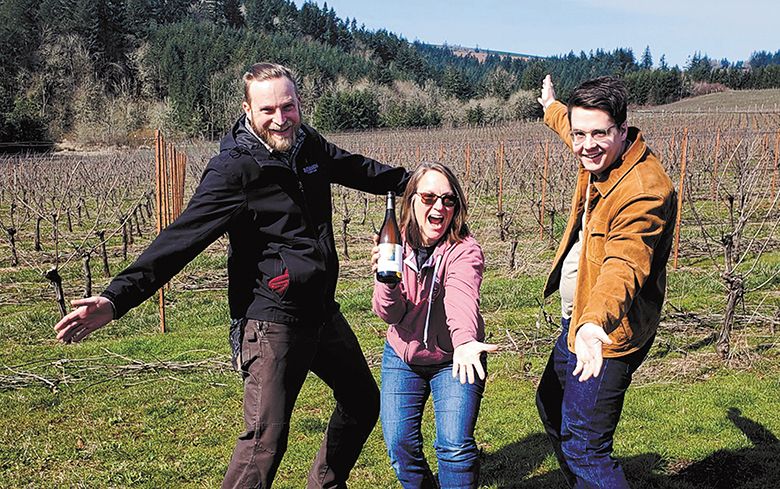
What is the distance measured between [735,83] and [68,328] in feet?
301

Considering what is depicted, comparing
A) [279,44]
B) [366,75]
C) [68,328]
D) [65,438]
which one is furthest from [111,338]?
[279,44]

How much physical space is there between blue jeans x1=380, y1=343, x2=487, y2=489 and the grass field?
1166mm

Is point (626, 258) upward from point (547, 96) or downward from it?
downward

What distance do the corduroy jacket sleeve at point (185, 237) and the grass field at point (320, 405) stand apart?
1.91 metres

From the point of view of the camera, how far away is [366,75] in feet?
273

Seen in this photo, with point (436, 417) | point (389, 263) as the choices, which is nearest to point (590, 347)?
point (436, 417)

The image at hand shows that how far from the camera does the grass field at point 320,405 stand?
4.12 m

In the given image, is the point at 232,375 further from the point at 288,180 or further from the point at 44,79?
the point at 44,79

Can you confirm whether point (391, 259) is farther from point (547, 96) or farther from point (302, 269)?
point (547, 96)

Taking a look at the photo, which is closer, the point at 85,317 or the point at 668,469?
the point at 85,317

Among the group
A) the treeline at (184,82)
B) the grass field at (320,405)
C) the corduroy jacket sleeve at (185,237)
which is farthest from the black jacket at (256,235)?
the treeline at (184,82)

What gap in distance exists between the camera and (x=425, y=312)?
2.95 meters

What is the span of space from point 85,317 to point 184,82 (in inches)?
2782

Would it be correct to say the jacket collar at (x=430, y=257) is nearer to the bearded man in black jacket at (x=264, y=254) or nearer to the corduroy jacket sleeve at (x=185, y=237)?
the bearded man in black jacket at (x=264, y=254)
